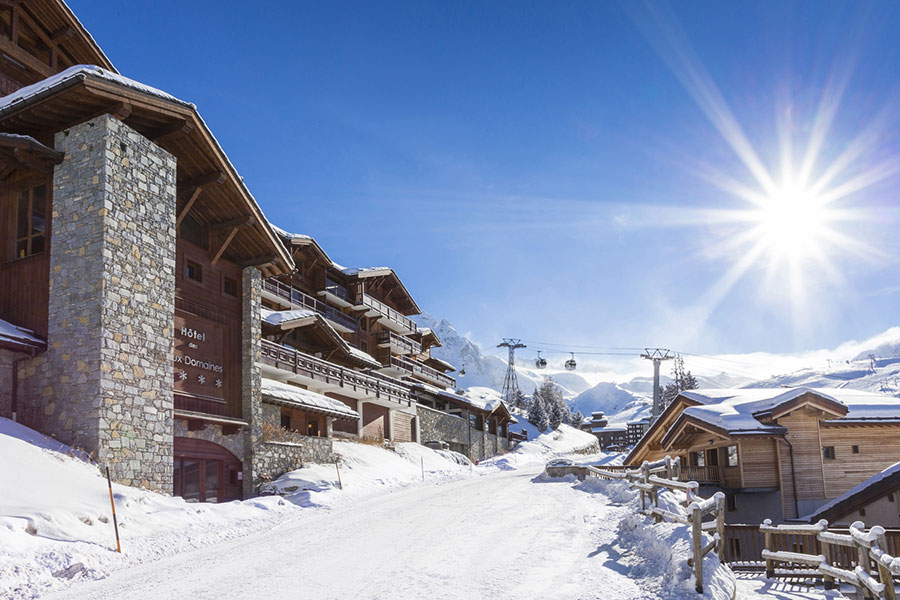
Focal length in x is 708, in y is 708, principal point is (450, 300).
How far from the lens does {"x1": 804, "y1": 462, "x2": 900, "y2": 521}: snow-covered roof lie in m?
25.5

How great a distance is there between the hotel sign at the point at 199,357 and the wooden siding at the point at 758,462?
20.7 m

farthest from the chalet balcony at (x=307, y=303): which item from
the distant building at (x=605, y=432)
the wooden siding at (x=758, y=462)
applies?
the distant building at (x=605, y=432)

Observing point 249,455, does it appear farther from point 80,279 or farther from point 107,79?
point 107,79

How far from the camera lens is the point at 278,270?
25.5 metres

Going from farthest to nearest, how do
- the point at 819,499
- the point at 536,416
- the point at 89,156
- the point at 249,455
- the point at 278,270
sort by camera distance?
the point at 536,416, the point at 819,499, the point at 278,270, the point at 249,455, the point at 89,156

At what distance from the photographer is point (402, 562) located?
12.0 meters

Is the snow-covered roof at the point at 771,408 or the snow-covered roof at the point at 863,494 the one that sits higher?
the snow-covered roof at the point at 771,408

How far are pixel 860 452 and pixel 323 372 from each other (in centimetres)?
2479

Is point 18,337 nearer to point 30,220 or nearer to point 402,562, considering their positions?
point 30,220

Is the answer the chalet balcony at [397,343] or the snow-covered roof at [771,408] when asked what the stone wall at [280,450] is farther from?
the chalet balcony at [397,343]

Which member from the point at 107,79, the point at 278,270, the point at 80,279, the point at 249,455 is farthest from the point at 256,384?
the point at 107,79

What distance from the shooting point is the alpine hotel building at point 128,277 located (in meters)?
16.8

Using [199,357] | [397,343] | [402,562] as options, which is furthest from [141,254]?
[397,343]

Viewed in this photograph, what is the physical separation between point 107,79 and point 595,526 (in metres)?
15.8
